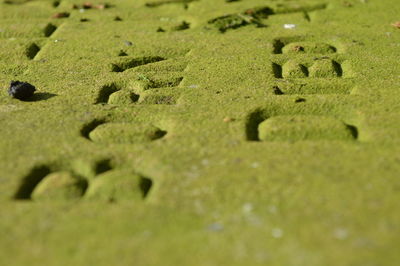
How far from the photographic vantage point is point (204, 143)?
2.66m

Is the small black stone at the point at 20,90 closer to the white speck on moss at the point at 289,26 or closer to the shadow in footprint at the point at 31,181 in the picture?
the shadow in footprint at the point at 31,181

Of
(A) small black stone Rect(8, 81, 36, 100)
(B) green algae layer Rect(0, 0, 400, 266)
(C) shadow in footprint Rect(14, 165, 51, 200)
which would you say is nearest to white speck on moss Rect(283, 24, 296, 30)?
(B) green algae layer Rect(0, 0, 400, 266)

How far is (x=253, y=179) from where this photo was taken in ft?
7.55

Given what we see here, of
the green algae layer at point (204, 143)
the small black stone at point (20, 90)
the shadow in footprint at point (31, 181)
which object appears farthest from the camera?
the small black stone at point (20, 90)

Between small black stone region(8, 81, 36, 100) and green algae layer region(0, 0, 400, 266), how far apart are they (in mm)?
54

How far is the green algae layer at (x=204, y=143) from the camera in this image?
6.39 ft

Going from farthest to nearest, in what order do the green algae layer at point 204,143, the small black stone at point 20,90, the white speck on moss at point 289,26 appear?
1. the white speck on moss at point 289,26
2. the small black stone at point 20,90
3. the green algae layer at point 204,143

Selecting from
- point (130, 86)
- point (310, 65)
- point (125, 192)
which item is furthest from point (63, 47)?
point (125, 192)

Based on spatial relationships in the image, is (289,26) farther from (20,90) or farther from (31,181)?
(31,181)

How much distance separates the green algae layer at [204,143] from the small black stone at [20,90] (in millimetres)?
54

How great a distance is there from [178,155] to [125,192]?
374mm

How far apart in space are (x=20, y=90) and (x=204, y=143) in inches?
54.5

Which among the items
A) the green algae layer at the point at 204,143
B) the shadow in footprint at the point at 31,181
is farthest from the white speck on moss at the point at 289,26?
the shadow in footprint at the point at 31,181

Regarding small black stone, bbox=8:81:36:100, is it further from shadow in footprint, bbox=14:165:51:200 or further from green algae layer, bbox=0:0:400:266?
shadow in footprint, bbox=14:165:51:200
